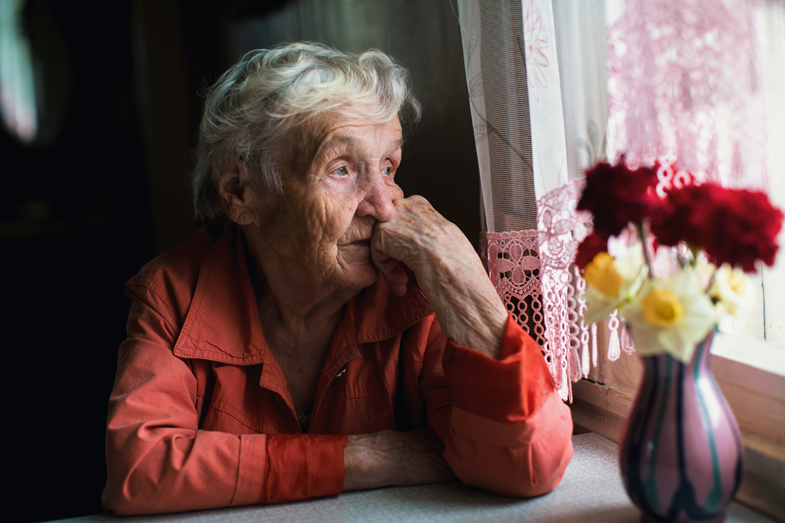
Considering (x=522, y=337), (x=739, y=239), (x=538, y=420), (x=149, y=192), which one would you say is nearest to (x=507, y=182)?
(x=522, y=337)

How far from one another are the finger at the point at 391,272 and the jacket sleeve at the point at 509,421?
0.27m

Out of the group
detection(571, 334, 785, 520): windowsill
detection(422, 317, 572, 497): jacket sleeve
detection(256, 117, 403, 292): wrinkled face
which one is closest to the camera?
detection(571, 334, 785, 520): windowsill

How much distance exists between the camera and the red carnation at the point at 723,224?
66 centimetres

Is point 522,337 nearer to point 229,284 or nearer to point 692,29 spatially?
point 692,29

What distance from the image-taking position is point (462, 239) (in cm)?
124

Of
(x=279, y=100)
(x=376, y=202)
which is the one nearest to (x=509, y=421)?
(x=376, y=202)

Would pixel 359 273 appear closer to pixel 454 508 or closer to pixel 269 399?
pixel 269 399

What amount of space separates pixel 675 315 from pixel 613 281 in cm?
9

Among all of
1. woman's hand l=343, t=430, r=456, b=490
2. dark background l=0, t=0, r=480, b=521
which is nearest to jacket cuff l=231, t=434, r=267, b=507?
woman's hand l=343, t=430, r=456, b=490

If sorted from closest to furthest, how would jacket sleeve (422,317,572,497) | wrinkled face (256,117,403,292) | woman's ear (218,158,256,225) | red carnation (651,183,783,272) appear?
red carnation (651,183,783,272), jacket sleeve (422,317,572,497), wrinkled face (256,117,403,292), woman's ear (218,158,256,225)

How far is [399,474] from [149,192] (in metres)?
1.61

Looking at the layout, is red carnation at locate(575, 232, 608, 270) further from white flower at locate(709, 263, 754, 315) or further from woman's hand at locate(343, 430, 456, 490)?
woman's hand at locate(343, 430, 456, 490)

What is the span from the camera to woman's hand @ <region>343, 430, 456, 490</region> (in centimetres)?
110

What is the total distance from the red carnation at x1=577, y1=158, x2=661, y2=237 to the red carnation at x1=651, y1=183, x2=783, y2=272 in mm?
27
